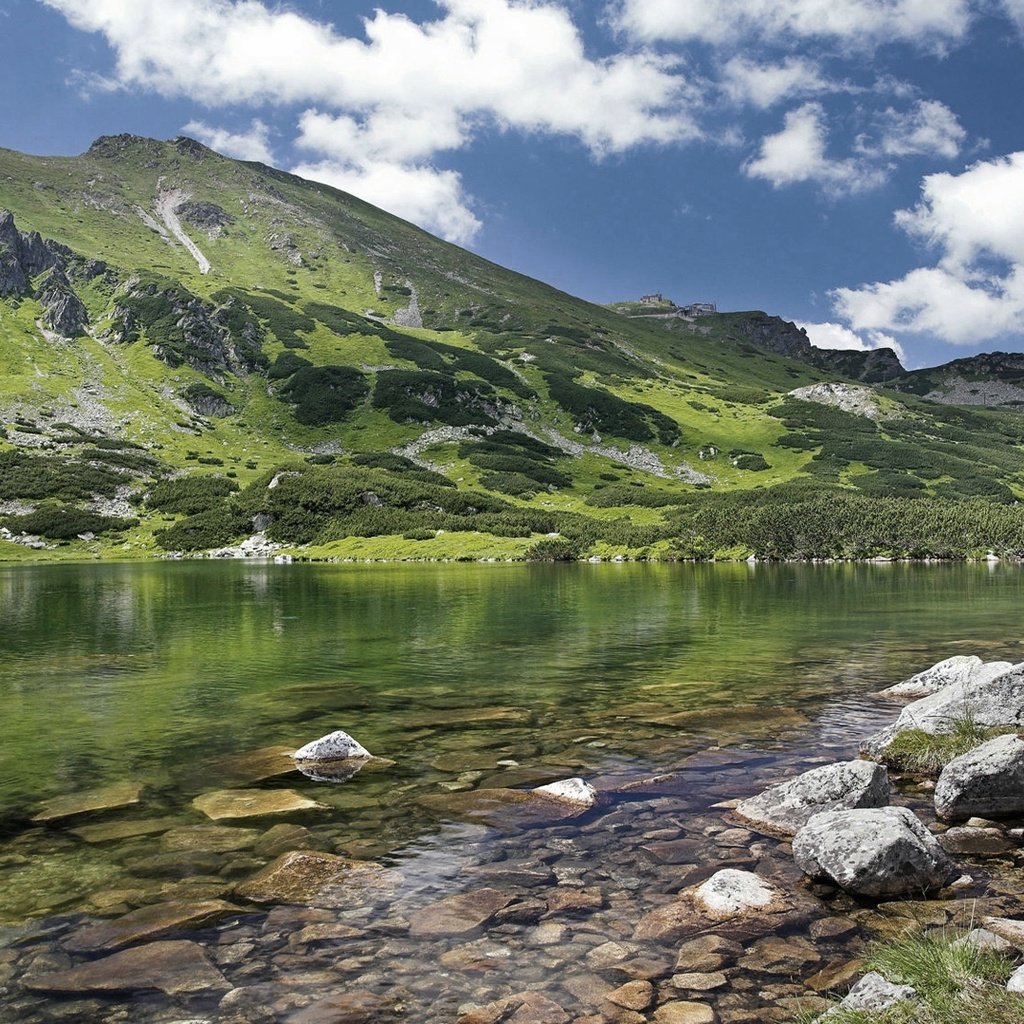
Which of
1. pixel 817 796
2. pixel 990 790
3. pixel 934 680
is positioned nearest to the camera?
pixel 817 796

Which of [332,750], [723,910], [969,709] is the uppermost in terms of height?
[969,709]

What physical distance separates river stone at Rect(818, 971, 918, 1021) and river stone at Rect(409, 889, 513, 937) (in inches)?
150

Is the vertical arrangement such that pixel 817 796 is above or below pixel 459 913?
above

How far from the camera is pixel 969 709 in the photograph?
1542 centimetres

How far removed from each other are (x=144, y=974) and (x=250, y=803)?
534 centimetres

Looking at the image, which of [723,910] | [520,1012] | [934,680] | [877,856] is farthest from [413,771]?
[934,680]

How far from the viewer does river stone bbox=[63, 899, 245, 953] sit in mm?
8250

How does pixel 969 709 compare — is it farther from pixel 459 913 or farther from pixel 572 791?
pixel 459 913

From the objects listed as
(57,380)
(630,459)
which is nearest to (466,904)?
(630,459)

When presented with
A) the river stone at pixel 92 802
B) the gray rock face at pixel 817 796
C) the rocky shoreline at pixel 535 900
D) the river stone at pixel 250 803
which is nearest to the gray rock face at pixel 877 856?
the rocky shoreline at pixel 535 900

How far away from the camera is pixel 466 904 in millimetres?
9062

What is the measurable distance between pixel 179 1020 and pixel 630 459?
195320 mm

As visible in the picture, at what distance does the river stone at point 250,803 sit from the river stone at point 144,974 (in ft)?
14.0

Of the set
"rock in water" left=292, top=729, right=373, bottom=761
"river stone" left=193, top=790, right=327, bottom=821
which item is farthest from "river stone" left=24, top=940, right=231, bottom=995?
"rock in water" left=292, top=729, right=373, bottom=761
